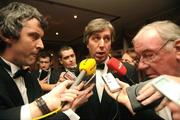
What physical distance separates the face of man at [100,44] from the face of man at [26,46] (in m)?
0.66

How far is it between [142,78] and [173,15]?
5170mm

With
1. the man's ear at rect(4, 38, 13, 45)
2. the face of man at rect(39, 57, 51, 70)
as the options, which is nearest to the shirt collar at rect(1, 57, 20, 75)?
the man's ear at rect(4, 38, 13, 45)

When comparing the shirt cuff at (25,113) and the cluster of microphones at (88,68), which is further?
the cluster of microphones at (88,68)

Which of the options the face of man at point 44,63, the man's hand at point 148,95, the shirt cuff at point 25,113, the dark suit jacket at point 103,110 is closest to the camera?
the man's hand at point 148,95

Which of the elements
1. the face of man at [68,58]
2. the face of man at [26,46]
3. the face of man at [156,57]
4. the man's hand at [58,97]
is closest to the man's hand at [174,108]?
the man's hand at [58,97]

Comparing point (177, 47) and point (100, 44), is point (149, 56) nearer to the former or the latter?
point (177, 47)

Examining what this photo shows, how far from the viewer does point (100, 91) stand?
6.56 ft

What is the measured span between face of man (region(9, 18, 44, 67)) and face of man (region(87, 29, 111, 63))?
0.66m

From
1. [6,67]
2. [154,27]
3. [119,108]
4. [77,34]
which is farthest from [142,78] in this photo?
[77,34]

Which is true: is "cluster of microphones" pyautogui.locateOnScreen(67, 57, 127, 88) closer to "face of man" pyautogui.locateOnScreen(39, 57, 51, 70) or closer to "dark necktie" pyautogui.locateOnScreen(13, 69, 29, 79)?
"dark necktie" pyautogui.locateOnScreen(13, 69, 29, 79)

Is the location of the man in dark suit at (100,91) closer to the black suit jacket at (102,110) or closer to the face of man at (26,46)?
the black suit jacket at (102,110)

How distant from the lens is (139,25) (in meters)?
7.56

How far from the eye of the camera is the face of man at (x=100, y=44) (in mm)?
2188

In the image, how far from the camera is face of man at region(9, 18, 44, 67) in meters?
1.63
